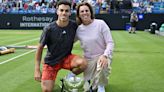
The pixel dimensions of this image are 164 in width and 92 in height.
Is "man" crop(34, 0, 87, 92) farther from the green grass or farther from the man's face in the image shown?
the green grass

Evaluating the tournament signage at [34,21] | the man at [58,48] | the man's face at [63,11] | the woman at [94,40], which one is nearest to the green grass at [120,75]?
the man at [58,48]

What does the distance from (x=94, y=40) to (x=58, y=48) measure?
2.02 feet

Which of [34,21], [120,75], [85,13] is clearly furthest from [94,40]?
[34,21]

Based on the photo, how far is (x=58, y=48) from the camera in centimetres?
651

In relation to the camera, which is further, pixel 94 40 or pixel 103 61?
pixel 94 40

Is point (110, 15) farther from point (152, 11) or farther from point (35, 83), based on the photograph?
point (35, 83)

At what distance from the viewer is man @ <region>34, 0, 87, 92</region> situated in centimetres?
633

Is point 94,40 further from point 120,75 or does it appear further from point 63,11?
point 120,75

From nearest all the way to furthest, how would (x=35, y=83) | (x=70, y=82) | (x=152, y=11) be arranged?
(x=70, y=82), (x=35, y=83), (x=152, y=11)

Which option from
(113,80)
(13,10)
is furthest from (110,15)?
(113,80)

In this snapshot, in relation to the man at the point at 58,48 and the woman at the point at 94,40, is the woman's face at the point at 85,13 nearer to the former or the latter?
the woman at the point at 94,40

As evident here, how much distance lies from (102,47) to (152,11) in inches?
1071

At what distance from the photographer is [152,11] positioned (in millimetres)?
32969

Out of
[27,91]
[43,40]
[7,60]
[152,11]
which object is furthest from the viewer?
[152,11]
